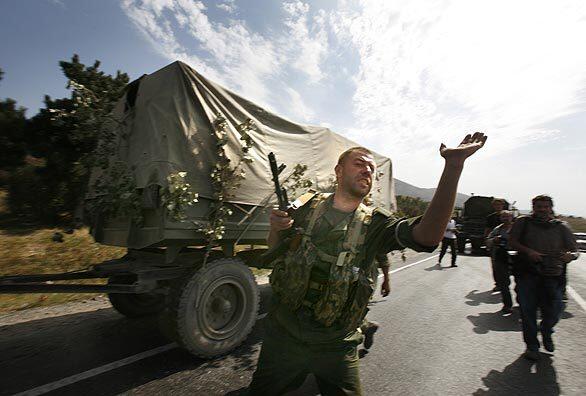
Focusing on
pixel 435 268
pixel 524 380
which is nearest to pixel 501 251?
pixel 524 380

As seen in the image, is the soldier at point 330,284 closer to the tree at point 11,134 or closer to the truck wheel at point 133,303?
the truck wheel at point 133,303

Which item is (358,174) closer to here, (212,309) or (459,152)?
(459,152)

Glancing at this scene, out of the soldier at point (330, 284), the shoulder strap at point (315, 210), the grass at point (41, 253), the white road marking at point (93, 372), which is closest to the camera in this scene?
the soldier at point (330, 284)

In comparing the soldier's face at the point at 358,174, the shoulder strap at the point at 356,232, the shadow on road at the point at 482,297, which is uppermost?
the soldier's face at the point at 358,174

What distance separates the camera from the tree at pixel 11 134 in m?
10.5

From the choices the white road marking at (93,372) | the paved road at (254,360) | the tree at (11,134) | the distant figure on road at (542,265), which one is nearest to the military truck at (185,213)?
the paved road at (254,360)

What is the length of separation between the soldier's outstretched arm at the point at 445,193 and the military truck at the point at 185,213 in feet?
8.79

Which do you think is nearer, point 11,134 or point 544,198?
point 544,198

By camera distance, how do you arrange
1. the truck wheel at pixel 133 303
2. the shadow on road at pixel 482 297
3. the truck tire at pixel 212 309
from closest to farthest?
the truck tire at pixel 212 309
the truck wheel at pixel 133 303
the shadow on road at pixel 482 297

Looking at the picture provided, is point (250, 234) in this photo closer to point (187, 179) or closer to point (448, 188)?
point (187, 179)

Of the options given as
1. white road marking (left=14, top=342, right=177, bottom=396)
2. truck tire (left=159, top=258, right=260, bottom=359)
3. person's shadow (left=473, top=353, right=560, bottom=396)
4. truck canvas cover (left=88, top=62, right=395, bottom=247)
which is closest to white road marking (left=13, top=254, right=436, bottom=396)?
white road marking (left=14, top=342, right=177, bottom=396)

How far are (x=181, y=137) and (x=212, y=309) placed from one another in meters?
2.16

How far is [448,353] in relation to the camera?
4000 mm

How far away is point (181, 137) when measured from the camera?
377 centimetres
